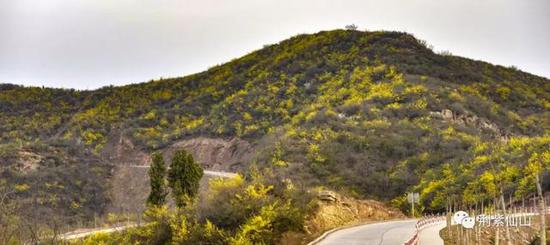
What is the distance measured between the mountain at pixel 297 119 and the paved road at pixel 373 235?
15.3 ft

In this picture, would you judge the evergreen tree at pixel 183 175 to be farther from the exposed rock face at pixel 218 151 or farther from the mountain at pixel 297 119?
the exposed rock face at pixel 218 151

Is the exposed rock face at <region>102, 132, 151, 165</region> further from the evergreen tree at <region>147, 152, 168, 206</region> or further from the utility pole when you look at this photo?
the utility pole

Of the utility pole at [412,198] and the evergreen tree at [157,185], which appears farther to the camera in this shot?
the evergreen tree at [157,185]

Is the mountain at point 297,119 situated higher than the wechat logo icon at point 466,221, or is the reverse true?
the mountain at point 297,119

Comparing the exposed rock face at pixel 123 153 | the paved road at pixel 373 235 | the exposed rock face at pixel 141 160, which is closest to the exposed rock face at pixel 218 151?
the exposed rock face at pixel 141 160

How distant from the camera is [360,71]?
76.4m

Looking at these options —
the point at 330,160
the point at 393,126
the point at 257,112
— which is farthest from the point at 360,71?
the point at 330,160

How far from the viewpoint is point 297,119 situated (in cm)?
6216

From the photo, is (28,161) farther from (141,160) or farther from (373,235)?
(373,235)

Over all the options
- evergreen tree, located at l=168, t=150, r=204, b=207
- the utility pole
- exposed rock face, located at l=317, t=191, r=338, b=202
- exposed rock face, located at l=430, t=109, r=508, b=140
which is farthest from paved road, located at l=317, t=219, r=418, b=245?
exposed rock face, located at l=430, t=109, r=508, b=140

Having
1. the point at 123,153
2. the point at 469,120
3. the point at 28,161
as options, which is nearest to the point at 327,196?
the point at 469,120

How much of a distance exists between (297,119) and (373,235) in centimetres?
3576

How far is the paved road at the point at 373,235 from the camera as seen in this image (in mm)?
24547

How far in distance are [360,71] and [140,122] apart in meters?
28.5
